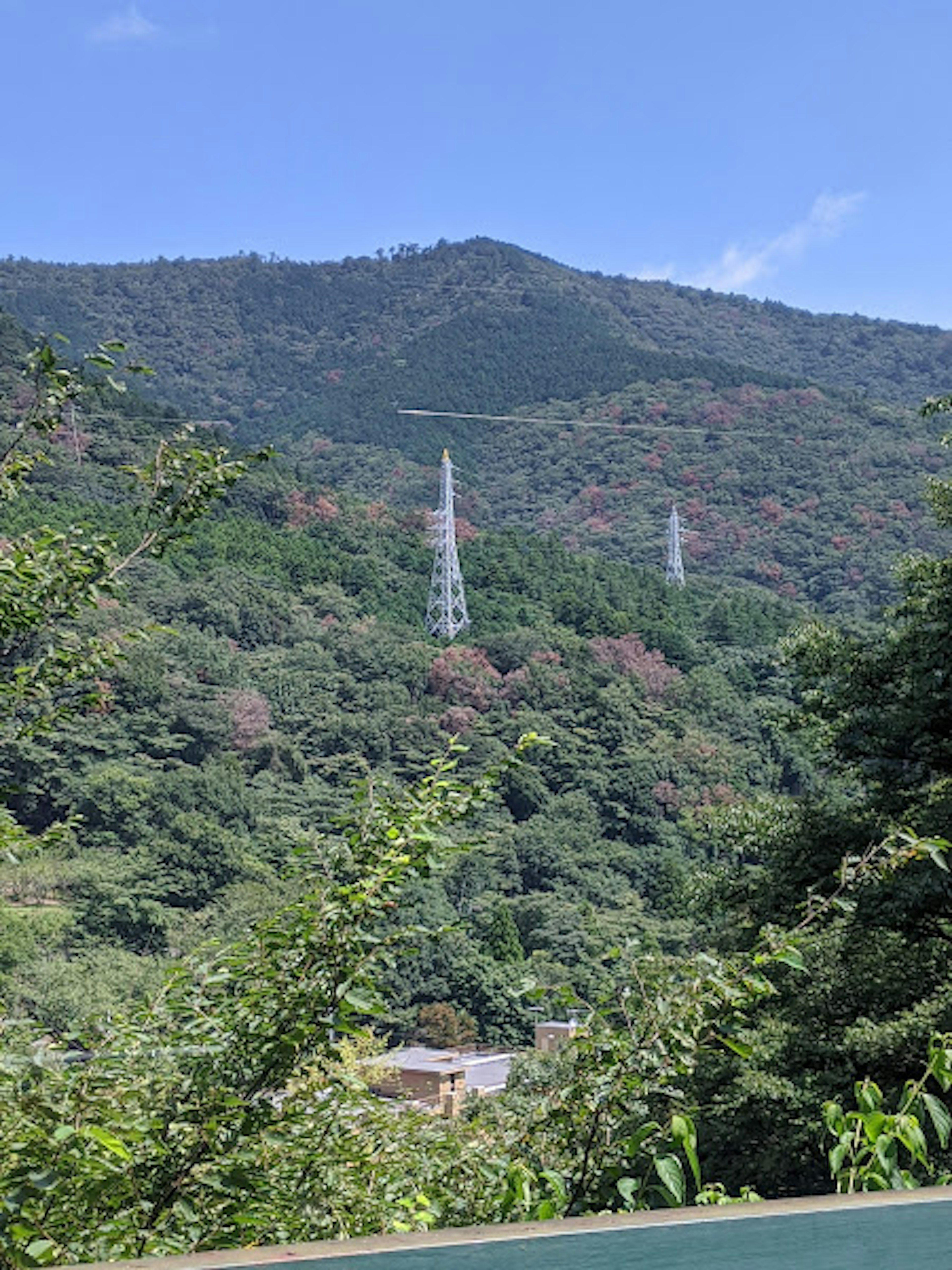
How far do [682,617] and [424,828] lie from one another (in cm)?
4916

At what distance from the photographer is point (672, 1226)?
2.75 ft

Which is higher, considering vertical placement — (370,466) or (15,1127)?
(370,466)

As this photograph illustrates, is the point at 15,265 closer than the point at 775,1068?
No

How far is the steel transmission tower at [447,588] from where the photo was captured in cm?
4631

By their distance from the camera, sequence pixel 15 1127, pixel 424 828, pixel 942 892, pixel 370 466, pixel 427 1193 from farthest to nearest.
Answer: pixel 370 466 < pixel 942 892 < pixel 427 1193 < pixel 424 828 < pixel 15 1127

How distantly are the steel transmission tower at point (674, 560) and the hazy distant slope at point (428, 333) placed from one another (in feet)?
81.1

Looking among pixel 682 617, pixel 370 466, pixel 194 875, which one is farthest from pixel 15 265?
pixel 194 875

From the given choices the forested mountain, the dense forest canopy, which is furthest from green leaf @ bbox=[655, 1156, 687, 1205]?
the forested mountain

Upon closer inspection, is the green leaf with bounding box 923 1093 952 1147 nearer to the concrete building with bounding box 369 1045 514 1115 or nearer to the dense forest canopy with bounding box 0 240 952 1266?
the dense forest canopy with bounding box 0 240 952 1266

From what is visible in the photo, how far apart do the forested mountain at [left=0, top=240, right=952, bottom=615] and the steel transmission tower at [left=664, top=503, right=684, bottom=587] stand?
12.6ft

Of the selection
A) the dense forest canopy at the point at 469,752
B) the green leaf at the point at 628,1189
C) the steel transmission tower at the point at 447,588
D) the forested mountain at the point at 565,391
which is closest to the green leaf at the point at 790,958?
the dense forest canopy at the point at 469,752

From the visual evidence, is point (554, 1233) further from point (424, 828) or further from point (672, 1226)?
point (424, 828)

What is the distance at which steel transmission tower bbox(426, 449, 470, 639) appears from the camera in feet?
152

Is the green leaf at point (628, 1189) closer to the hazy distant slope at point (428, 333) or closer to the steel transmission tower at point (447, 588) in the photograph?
the steel transmission tower at point (447, 588)
